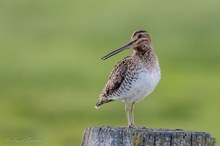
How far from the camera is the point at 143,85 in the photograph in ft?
33.1

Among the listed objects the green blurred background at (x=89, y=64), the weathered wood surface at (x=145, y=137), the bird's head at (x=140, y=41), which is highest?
the green blurred background at (x=89, y=64)

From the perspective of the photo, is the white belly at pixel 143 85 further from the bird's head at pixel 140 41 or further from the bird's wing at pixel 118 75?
the bird's head at pixel 140 41

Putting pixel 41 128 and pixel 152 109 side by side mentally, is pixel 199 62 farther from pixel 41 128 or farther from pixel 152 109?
pixel 41 128

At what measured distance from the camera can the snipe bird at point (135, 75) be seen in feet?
33.1

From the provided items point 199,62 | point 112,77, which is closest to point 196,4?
point 199,62

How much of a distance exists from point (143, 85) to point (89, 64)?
18166 millimetres

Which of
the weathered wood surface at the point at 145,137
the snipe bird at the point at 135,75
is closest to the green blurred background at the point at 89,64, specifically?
the snipe bird at the point at 135,75

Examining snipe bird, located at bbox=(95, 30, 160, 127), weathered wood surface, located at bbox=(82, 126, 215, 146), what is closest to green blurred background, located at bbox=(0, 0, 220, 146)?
snipe bird, located at bbox=(95, 30, 160, 127)

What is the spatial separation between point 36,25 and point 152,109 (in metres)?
13.3

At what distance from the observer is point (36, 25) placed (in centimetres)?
3472

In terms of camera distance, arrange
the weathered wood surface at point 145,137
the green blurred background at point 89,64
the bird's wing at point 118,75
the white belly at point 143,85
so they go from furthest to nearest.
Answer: the green blurred background at point 89,64 → the bird's wing at point 118,75 → the white belly at point 143,85 → the weathered wood surface at point 145,137

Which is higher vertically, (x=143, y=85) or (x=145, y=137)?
(x=143, y=85)

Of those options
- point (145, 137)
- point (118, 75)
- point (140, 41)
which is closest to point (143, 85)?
point (118, 75)

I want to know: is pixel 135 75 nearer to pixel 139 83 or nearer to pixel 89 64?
pixel 139 83
